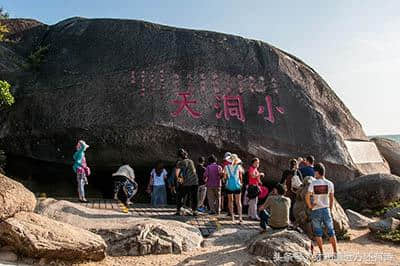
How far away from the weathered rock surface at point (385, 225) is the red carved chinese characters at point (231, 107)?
16.7 feet

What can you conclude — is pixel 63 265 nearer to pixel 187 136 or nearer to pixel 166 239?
pixel 166 239

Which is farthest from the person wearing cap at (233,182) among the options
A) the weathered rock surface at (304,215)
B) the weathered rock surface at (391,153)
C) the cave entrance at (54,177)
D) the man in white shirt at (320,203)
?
the weathered rock surface at (391,153)

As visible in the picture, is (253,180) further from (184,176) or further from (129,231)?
(129,231)

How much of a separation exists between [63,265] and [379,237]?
23.9 ft

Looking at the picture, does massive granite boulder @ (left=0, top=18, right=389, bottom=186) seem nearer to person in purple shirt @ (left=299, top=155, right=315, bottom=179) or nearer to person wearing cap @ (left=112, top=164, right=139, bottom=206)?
person wearing cap @ (left=112, top=164, right=139, bottom=206)

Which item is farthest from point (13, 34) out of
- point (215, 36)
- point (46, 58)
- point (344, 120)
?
point (344, 120)

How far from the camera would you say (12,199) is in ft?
20.7

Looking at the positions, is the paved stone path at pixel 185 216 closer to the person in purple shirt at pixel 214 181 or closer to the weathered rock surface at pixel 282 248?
the person in purple shirt at pixel 214 181

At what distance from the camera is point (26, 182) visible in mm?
12664

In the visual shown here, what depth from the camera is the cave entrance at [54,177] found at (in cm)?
1273

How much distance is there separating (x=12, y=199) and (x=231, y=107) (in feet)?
25.9

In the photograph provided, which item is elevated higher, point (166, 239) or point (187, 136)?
point (187, 136)

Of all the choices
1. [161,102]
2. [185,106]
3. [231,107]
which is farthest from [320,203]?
[161,102]

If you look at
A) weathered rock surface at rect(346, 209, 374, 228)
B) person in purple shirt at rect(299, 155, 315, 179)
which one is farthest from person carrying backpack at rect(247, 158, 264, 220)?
weathered rock surface at rect(346, 209, 374, 228)
